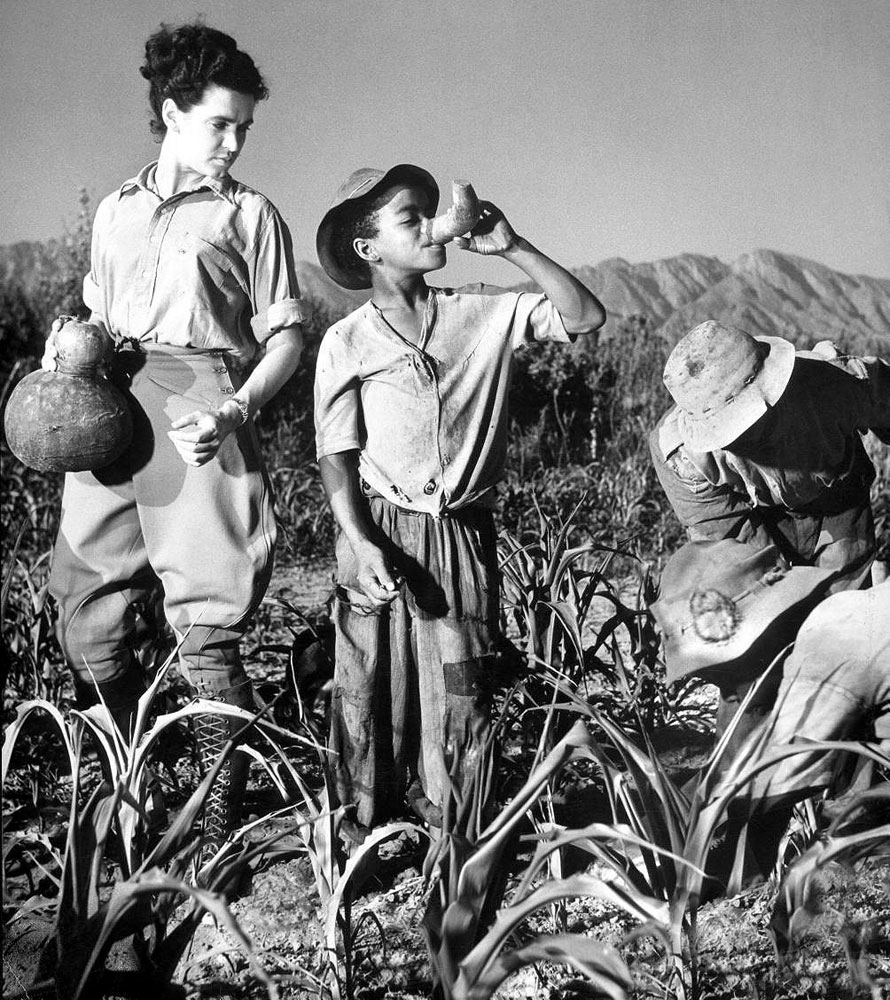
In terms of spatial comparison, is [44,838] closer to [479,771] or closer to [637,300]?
[479,771]

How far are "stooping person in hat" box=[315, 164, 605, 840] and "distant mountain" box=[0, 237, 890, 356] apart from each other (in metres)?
0.60

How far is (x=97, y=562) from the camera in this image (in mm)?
1950

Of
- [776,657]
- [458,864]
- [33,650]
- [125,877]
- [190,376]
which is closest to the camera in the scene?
[458,864]

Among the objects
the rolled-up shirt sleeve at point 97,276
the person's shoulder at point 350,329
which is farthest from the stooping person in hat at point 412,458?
the rolled-up shirt sleeve at point 97,276

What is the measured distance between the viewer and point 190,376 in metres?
1.89

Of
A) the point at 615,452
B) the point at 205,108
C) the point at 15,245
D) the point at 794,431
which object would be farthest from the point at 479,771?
the point at 615,452

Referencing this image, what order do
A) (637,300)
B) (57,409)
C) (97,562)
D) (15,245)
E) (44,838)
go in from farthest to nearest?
(637,300), (15,245), (97,562), (57,409), (44,838)

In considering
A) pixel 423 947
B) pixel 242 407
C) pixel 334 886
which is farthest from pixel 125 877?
pixel 242 407

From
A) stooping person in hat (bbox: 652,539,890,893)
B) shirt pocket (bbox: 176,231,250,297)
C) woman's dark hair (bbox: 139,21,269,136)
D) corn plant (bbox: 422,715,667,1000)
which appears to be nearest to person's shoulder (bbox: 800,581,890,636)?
stooping person in hat (bbox: 652,539,890,893)

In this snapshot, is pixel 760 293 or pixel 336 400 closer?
pixel 336 400

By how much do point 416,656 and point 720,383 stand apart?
2.63 ft

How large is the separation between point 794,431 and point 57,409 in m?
1.39

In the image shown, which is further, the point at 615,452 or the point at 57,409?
the point at 615,452

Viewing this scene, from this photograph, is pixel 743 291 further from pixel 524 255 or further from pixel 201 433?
pixel 201 433
